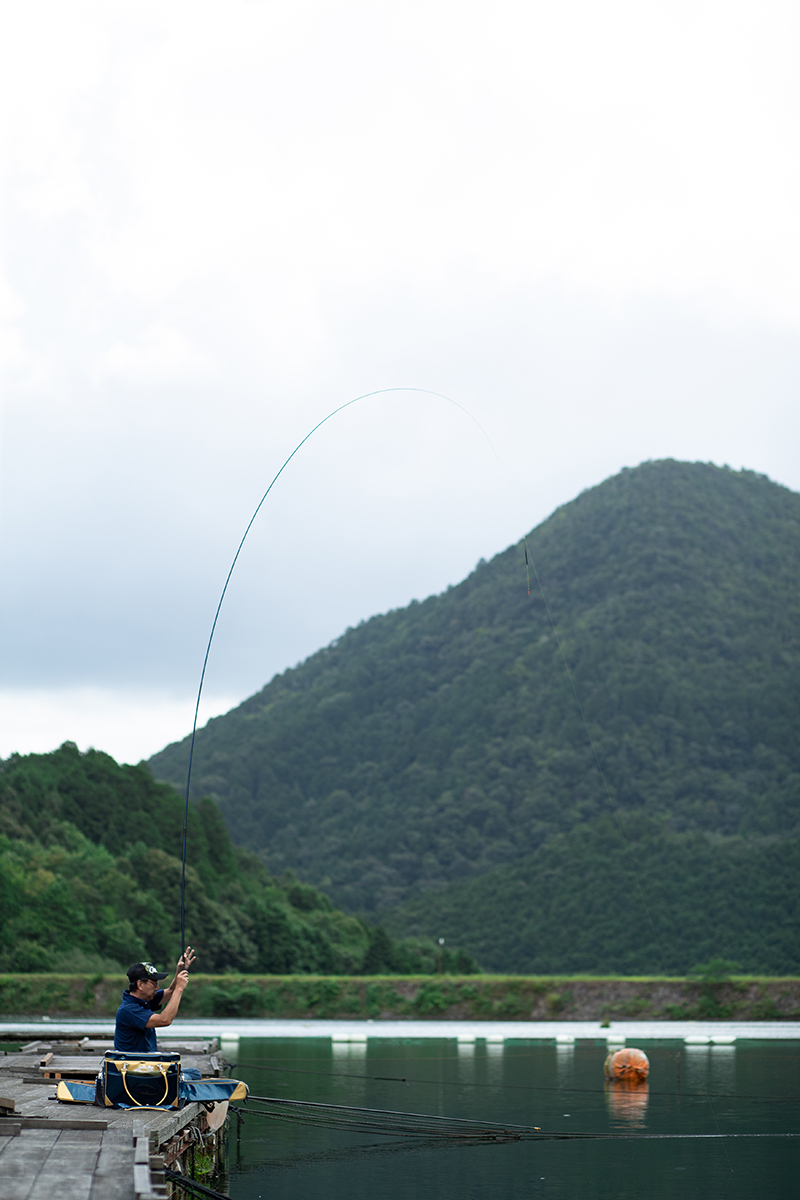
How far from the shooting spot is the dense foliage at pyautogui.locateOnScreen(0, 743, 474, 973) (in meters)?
57.5

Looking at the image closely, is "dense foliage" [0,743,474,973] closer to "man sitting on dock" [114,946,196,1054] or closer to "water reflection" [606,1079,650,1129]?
"water reflection" [606,1079,650,1129]

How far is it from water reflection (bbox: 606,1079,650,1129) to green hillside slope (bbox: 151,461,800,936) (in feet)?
188

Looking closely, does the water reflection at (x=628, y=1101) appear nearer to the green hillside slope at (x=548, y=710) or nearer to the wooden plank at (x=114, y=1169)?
the wooden plank at (x=114, y=1169)

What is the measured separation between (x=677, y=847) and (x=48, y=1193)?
7548 centimetres

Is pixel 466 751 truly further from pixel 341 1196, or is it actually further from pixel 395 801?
pixel 341 1196

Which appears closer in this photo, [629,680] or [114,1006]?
[114,1006]

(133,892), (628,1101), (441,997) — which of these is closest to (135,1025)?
(628,1101)

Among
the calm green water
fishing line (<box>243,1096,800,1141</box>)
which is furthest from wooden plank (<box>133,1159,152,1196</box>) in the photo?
fishing line (<box>243,1096,800,1141</box>)

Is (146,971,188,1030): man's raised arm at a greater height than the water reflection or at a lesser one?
greater

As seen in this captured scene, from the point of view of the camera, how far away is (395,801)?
10825 centimetres

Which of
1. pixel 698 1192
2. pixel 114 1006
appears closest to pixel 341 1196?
pixel 698 1192

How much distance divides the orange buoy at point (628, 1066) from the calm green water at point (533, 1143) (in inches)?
11.2

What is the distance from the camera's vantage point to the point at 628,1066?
901 inches

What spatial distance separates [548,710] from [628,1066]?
274 ft
